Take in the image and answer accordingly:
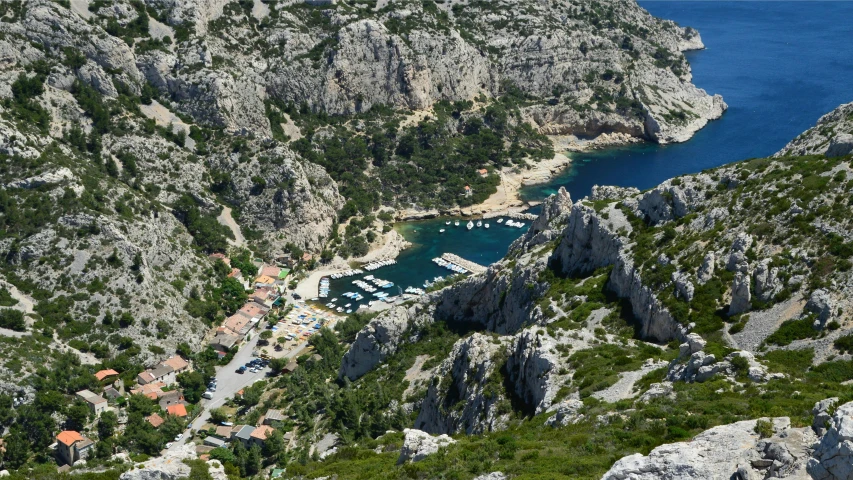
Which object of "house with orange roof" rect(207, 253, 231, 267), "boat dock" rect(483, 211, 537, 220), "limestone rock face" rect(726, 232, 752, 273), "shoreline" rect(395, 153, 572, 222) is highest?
"shoreline" rect(395, 153, 572, 222)

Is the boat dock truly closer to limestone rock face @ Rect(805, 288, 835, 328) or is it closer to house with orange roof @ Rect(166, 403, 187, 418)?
house with orange roof @ Rect(166, 403, 187, 418)

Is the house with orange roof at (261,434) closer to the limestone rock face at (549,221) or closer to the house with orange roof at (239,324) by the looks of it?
the house with orange roof at (239,324)

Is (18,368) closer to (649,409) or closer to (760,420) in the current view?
(649,409)

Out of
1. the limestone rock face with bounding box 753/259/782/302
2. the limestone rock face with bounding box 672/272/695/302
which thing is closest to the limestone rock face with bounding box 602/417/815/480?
the limestone rock face with bounding box 753/259/782/302

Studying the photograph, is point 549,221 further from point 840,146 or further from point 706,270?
point 706,270

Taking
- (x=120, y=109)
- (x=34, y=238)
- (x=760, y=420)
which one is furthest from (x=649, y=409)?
(x=120, y=109)

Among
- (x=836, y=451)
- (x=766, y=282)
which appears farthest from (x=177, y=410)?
(x=836, y=451)
